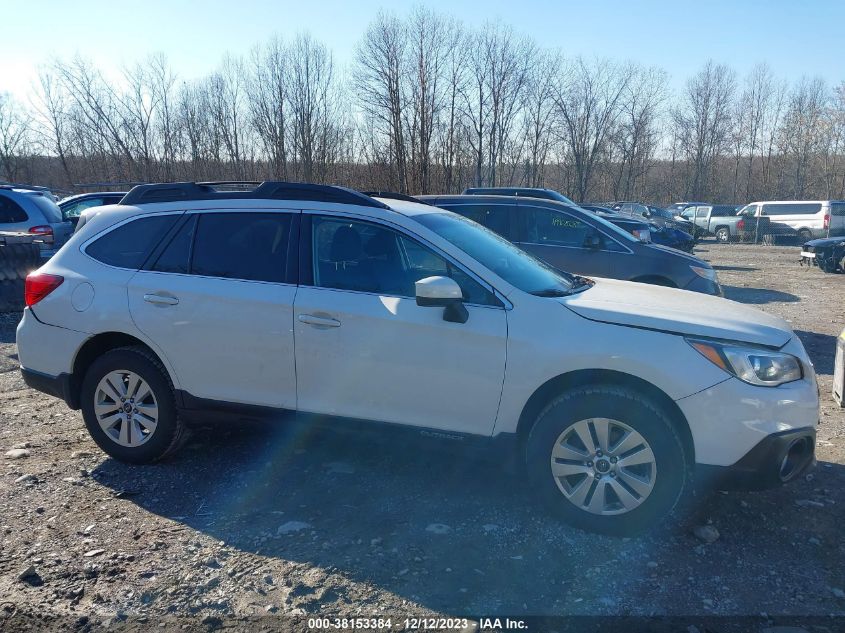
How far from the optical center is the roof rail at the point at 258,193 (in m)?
4.32

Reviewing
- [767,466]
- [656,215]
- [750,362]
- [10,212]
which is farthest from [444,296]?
[656,215]

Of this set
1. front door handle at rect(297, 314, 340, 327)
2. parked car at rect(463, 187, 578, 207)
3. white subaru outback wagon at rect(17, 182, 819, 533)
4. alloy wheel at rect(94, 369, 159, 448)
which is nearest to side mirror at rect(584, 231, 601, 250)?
white subaru outback wagon at rect(17, 182, 819, 533)

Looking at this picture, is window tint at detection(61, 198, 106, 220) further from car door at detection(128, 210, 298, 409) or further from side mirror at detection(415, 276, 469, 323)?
side mirror at detection(415, 276, 469, 323)

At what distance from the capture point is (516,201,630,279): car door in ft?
28.9

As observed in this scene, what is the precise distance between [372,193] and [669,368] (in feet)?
9.00

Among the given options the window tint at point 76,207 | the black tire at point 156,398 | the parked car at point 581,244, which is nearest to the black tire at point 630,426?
the black tire at point 156,398

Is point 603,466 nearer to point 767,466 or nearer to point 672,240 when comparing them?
point 767,466

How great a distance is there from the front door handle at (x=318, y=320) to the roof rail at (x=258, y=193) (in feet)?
2.61

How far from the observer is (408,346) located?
3824 millimetres

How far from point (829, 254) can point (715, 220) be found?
1823cm

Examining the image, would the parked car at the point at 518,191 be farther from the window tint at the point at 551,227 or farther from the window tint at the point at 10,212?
the window tint at the point at 10,212

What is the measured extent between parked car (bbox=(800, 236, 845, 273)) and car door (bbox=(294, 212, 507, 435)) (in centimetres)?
1714

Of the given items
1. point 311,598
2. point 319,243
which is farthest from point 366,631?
point 319,243

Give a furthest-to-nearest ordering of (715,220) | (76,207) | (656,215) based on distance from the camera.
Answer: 1. (715,220)
2. (656,215)
3. (76,207)
